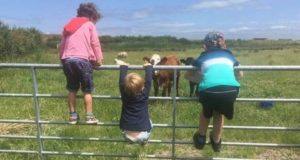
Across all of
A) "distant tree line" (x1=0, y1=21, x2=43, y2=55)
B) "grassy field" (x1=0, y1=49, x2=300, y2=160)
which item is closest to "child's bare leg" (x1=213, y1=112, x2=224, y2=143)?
"grassy field" (x1=0, y1=49, x2=300, y2=160)

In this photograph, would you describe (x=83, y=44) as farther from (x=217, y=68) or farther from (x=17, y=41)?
(x=17, y=41)

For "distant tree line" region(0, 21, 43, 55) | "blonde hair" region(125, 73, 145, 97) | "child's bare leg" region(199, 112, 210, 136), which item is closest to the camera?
"blonde hair" region(125, 73, 145, 97)

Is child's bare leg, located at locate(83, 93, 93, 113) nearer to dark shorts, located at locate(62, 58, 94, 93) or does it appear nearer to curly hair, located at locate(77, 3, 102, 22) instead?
dark shorts, located at locate(62, 58, 94, 93)

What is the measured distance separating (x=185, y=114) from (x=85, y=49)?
13.4 ft

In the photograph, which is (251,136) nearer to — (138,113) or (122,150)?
(122,150)

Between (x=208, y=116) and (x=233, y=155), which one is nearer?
(x=208, y=116)

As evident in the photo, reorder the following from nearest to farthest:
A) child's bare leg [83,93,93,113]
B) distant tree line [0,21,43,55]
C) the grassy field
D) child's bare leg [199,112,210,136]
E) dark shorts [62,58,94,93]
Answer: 1. child's bare leg [199,112,210,136]
2. dark shorts [62,58,94,93]
3. child's bare leg [83,93,93,113]
4. the grassy field
5. distant tree line [0,21,43,55]

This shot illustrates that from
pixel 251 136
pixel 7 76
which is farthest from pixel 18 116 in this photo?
pixel 7 76

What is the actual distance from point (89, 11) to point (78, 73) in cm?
77

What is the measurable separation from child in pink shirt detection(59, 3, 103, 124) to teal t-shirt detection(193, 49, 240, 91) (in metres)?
1.29

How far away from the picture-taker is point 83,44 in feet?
19.1

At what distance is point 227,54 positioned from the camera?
17.9 feet

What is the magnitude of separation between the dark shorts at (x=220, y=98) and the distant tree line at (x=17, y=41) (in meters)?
30.7

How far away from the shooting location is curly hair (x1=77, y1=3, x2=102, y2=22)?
5.94 meters
